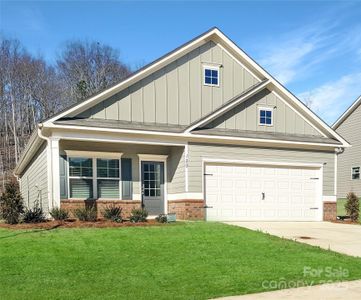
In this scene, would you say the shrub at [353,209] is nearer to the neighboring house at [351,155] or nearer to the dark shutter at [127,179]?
the dark shutter at [127,179]

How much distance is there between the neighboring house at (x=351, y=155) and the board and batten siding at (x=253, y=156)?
1158 centimetres

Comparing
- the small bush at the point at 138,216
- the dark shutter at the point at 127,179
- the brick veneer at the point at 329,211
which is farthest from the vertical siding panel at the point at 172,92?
the brick veneer at the point at 329,211

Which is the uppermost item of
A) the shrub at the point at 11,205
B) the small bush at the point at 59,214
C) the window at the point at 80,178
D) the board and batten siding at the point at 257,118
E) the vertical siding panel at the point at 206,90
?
the vertical siding panel at the point at 206,90

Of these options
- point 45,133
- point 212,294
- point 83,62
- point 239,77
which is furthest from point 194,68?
point 83,62

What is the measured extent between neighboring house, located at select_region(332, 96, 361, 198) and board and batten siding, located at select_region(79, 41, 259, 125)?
44.9 feet

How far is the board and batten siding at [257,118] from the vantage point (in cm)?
1705

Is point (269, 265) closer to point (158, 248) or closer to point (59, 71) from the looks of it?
point (158, 248)

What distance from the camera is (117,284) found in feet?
23.3

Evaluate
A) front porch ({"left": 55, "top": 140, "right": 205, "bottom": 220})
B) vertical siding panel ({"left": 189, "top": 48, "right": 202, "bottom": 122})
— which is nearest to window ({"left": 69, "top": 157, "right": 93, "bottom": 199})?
front porch ({"left": 55, "top": 140, "right": 205, "bottom": 220})

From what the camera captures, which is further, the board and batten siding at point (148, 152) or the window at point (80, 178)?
the board and batten siding at point (148, 152)

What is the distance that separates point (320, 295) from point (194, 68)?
11971 mm

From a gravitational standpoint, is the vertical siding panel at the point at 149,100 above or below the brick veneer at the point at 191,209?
above

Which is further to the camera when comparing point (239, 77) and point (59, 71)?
point (59, 71)

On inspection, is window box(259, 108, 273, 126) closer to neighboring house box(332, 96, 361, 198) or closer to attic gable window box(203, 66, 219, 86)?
attic gable window box(203, 66, 219, 86)
